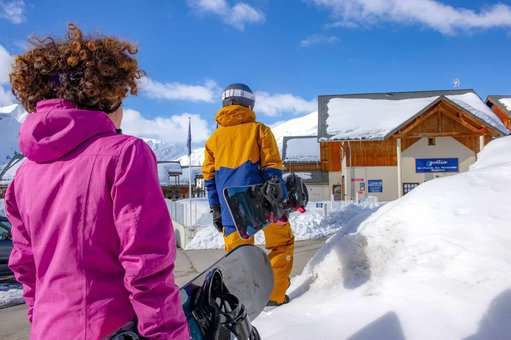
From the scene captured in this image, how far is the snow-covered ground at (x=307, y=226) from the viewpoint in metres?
9.30

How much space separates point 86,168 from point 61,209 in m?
0.16

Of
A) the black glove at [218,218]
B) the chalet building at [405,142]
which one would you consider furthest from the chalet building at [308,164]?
the black glove at [218,218]

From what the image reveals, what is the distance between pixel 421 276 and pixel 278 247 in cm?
132

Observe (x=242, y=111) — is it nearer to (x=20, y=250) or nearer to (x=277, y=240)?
(x=277, y=240)

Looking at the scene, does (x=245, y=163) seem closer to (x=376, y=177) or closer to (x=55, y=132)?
(x=55, y=132)

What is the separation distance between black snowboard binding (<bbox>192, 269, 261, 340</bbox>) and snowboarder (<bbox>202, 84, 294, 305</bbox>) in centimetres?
174

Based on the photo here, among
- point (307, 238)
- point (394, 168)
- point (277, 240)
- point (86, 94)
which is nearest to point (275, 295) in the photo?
point (277, 240)

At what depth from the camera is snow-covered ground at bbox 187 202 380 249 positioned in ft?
30.5

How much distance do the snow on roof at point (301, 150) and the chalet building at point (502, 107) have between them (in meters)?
15.7

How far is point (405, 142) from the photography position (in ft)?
77.8

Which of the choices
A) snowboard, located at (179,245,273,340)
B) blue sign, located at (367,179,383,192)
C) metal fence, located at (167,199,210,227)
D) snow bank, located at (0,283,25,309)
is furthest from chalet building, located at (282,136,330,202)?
→ snowboard, located at (179,245,273,340)

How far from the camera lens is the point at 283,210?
11.4ft

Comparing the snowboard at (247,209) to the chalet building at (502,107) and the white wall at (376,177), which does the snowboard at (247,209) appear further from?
the chalet building at (502,107)

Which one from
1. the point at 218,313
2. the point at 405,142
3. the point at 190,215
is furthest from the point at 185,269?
the point at 405,142
